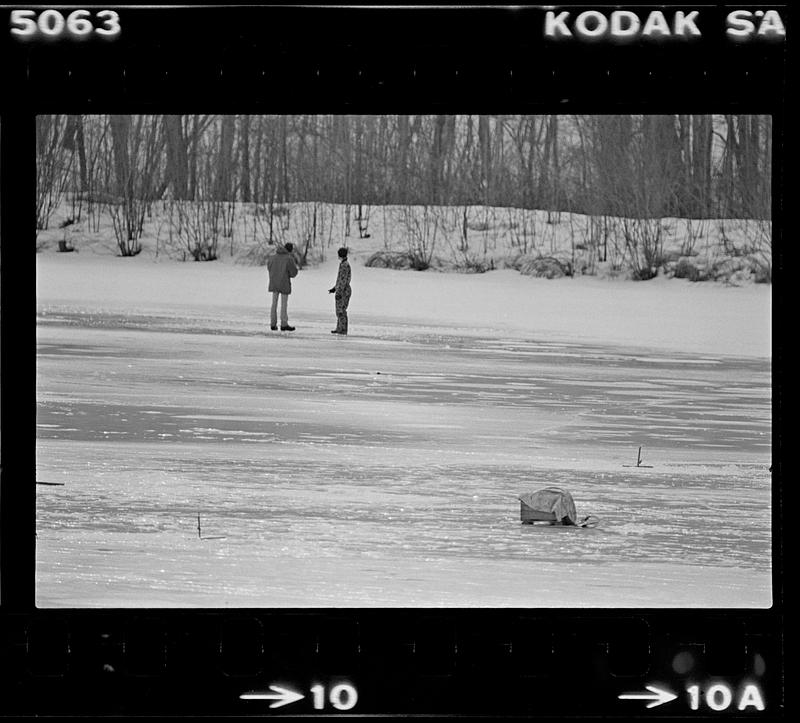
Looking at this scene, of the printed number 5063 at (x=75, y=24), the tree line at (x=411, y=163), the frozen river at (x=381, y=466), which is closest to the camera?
the printed number 5063 at (x=75, y=24)

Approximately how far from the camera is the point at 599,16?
3.90m

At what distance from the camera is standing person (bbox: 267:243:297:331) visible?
4.61 meters

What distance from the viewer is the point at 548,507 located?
441 cm

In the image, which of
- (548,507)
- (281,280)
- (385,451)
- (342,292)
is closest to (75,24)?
(281,280)

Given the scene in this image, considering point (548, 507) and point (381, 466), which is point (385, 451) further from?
point (548, 507)

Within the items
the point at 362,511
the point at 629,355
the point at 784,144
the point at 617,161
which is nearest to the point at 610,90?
the point at 784,144

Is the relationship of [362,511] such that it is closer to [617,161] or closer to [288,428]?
[288,428]

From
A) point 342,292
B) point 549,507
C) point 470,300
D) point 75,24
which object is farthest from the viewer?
point 470,300

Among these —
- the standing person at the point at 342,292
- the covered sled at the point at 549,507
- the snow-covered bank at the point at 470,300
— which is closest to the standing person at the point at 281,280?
the snow-covered bank at the point at 470,300

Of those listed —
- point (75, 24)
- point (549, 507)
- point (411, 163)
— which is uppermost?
point (75, 24)

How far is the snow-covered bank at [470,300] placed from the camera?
459cm

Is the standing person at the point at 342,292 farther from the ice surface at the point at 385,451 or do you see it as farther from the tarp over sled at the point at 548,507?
the tarp over sled at the point at 548,507

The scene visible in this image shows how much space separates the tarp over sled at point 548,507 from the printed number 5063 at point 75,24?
198 centimetres

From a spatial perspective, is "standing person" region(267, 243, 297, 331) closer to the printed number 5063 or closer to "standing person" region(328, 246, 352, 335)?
"standing person" region(328, 246, 352, 335)
